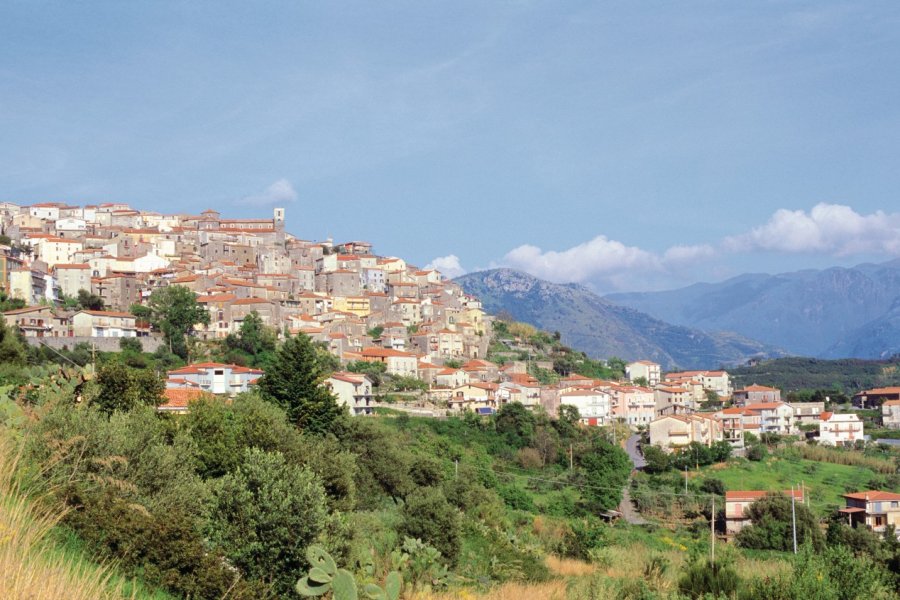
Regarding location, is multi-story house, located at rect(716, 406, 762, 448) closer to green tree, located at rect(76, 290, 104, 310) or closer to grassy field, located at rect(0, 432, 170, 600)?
green tree, located at rect(76, 290, 104, 310)

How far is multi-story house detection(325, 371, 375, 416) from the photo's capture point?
48812 millimetres

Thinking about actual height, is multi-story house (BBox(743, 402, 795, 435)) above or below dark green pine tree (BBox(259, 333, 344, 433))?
below

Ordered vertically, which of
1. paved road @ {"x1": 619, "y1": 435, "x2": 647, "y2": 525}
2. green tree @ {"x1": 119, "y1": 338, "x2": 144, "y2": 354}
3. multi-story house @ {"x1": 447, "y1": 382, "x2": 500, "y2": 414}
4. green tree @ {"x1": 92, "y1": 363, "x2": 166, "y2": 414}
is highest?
green tree @ {"x1": 119, "y1": 338, "x2": 144, "y2": 354}

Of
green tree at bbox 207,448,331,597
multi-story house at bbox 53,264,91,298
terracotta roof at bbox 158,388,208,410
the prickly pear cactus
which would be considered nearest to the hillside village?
multi-story house at bbox 53,264,91,298

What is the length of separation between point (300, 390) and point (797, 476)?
109 feet

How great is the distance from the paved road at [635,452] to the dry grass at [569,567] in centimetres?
2985

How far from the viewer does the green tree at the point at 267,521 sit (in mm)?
10820

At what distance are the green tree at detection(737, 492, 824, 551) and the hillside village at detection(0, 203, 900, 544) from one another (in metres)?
3.20

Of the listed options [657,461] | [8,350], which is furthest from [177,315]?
[657,461]

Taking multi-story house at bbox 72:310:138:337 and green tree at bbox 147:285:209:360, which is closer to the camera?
multi-story house at bbox 72:310:138:337

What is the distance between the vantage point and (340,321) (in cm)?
6838

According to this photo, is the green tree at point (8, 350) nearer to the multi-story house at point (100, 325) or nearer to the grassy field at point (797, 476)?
the multi-story house at point (100, 325)

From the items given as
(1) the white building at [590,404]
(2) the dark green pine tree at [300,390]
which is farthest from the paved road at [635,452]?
(2) the dark green pine tree at [300,390]

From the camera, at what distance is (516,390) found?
62188mm
